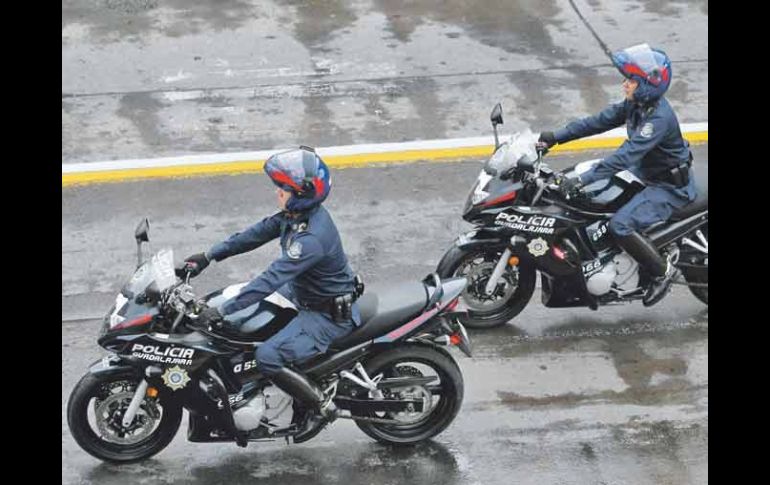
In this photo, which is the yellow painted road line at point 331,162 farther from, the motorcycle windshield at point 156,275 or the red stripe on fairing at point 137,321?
the red stripe on fairing at point 137,321

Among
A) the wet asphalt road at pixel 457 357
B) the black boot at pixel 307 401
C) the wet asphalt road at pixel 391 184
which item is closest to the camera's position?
the black boot at pixel 307 401

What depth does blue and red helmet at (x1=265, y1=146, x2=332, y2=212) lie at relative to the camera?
688cm

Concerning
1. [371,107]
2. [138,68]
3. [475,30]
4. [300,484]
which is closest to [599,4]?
[475,30]

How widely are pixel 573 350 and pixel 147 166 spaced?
473cm

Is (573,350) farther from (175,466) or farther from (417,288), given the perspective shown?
(175,466)

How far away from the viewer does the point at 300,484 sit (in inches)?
295

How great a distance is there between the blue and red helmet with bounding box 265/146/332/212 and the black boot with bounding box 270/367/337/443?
3.32 ft

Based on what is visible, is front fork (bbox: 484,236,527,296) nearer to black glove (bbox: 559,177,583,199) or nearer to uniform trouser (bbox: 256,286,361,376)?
black glove (bbox: 559,177,583,199)

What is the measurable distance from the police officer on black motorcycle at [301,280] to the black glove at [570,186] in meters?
2.01

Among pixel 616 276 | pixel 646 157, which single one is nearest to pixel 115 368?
pixel 616 276

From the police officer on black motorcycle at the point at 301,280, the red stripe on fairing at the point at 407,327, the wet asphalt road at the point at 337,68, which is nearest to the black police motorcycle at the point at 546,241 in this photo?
the red stripe on fairing at the point at 407,327

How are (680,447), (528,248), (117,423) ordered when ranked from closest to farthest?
(117,423), (680,447), (528,248)

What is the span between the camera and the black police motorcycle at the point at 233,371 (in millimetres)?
7055

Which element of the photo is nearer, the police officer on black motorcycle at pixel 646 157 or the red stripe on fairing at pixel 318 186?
the red stripe on fairing at pixel 318 186
